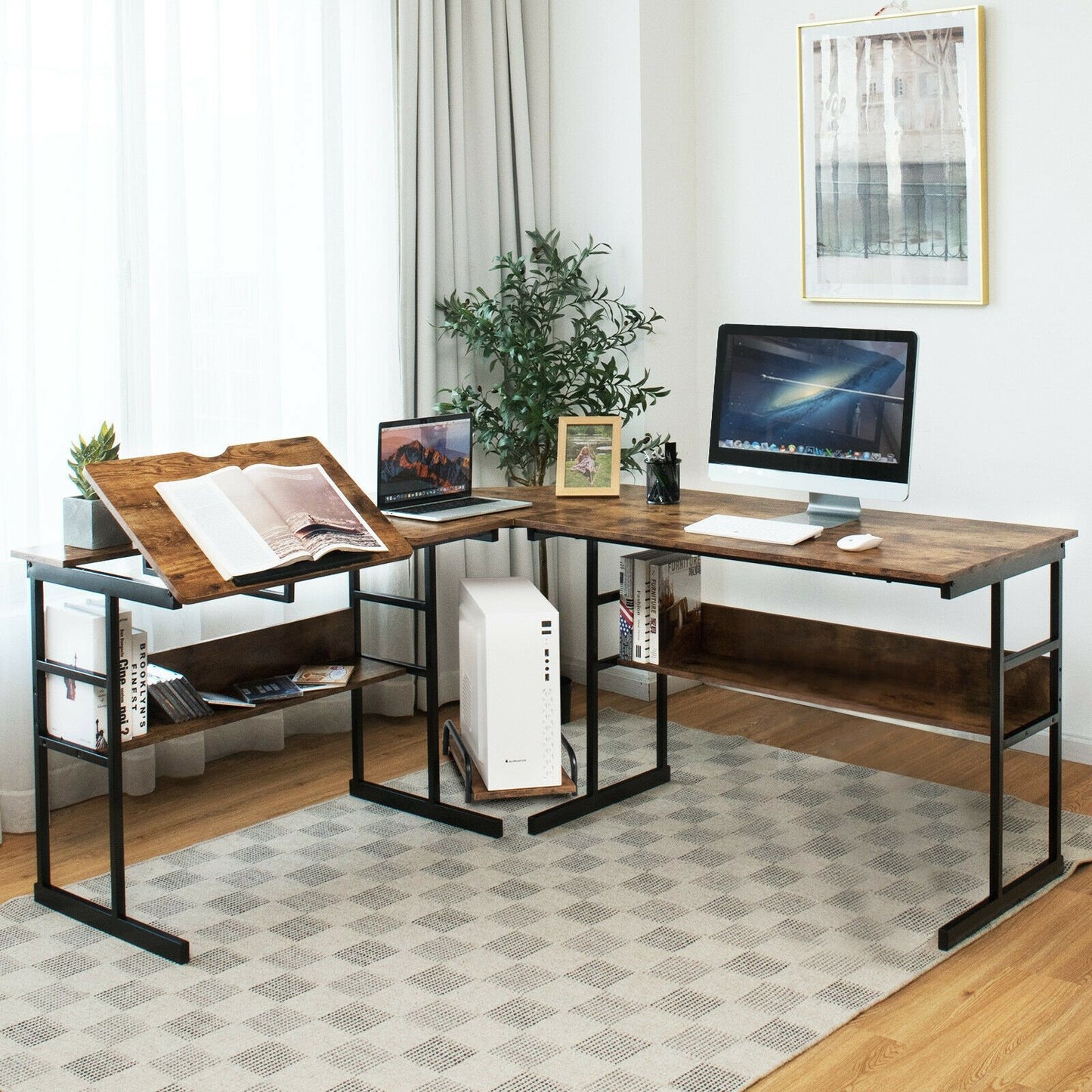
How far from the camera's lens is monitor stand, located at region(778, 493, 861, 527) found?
10.6 feet

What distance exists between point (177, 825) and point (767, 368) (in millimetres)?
1878

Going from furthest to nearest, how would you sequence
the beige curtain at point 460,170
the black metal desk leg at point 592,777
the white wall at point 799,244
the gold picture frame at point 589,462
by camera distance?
the beige curtain at point 460,170 → the white wall at point 799,244 → the gold picture frame at point 589,462 → the black metal desk leg at point 592,777

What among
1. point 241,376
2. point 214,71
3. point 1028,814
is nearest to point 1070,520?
point 1028,814

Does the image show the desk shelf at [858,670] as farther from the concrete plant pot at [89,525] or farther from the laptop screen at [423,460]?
the concrete plant pot at [89,525]

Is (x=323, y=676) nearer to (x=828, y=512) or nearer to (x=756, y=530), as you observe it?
(x=756, y=530)

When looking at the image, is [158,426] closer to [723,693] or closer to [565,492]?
[565,492]

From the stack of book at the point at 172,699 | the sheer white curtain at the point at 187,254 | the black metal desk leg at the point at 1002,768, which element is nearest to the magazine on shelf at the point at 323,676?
the stack of book at the point at 172,699

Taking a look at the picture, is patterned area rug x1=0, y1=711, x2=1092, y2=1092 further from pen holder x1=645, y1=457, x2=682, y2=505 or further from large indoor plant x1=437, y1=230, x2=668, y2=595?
large indoor plant x1=437, y1=230, x2=668, y2=595

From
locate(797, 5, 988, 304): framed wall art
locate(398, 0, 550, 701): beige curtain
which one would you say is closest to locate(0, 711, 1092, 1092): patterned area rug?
locate(398, 0, 550, 701): beige curtain

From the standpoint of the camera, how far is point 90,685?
2.92 meters

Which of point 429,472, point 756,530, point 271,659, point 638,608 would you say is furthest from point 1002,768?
point 271,659

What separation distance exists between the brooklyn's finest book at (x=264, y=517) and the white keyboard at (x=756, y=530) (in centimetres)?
74

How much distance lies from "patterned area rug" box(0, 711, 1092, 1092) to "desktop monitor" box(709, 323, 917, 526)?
0.85 meters

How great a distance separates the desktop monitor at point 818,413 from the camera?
313 cm
